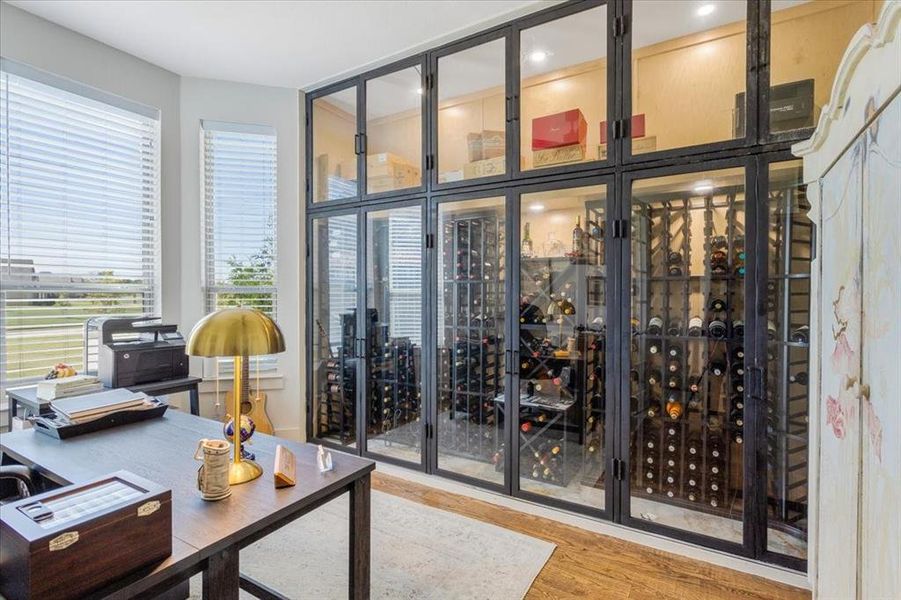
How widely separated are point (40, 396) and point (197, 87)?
2627mm

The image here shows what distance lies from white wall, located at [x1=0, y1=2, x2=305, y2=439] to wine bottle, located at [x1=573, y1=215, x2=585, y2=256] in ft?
7.88

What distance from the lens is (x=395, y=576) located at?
6.89 ft

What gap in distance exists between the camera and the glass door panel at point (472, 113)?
294cm

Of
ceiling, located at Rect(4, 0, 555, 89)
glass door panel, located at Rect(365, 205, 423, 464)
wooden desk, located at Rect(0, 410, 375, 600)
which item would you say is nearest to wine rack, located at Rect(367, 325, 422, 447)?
glass door panel, located at Rect(365, 205, 423, 464)

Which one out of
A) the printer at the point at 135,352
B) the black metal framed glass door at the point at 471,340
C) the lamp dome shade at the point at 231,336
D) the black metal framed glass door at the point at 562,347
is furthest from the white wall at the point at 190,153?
the lamp dome shade at the point at 231,336

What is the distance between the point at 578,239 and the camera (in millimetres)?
2729

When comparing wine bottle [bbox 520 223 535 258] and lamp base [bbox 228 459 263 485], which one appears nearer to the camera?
lamp base [bbox 228 459 263 485]

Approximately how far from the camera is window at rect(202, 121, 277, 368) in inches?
147

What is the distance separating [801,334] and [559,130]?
1.68m

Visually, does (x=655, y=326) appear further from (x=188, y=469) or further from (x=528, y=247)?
(x=188, y=469)

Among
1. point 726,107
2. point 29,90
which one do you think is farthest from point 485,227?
point 29,90

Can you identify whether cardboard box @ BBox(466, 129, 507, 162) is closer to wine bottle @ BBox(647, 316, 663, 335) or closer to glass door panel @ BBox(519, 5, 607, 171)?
glass door panel @ BBox(519, 5, 607, 171)

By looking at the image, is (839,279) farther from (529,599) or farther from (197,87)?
(197,87)

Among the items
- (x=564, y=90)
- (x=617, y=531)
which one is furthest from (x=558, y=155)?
(x=617, y=531)
